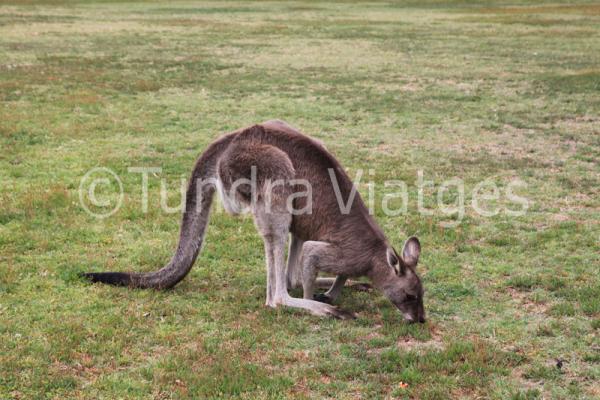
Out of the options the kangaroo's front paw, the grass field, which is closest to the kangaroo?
the kangaroo's front paw

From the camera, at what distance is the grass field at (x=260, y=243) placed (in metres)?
5.52

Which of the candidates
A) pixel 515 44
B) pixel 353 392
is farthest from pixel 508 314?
pixel 515 44

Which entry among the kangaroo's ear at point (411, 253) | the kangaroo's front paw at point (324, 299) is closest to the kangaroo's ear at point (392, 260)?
the kangaroo's ear at point (411, 253)

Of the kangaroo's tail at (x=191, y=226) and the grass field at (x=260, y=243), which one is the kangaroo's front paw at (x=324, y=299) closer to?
the grass field at (x=260, y=243)

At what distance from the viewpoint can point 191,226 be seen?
22.3ft

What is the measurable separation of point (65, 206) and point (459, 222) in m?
4.72

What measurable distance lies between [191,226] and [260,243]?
5.56 ft

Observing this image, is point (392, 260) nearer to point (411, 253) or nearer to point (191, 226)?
point (411, 253)

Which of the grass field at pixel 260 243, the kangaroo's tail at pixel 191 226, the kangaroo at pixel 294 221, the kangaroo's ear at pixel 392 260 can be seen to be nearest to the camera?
the grass field at pixel 260 243

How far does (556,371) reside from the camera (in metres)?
5.55

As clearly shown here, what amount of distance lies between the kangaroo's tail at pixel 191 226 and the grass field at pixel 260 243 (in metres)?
0.12

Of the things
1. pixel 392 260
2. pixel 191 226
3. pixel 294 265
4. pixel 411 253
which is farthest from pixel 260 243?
pixel 392 260

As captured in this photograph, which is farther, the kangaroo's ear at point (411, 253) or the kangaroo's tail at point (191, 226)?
the kangaroo's tail at point (191, 226)

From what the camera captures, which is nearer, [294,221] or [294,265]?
[294,221]
